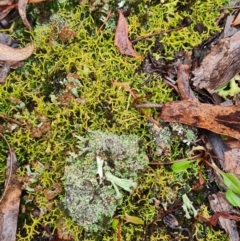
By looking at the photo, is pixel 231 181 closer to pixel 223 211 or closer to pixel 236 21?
pixel 223 211

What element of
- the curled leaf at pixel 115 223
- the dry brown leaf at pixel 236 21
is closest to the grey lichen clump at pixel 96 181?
the curled leaf at pixel 115 223

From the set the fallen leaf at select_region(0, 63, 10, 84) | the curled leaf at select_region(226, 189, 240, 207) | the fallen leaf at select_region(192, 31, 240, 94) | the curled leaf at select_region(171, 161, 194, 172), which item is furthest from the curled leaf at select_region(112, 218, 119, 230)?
the fallen leaf at select_region(0, 63, 10, 84)

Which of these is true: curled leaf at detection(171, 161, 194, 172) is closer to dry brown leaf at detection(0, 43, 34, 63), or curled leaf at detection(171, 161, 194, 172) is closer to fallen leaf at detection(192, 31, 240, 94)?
fallen leaf at detection(192, 31, 240, 94)

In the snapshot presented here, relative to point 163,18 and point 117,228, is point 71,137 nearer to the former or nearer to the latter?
point 117,228

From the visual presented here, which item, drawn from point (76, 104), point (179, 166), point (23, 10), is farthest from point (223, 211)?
Answer: point (23, 10)

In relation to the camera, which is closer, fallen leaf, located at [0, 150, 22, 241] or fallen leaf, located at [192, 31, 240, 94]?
fallen leaf, located at [0, 150, 22, 241]

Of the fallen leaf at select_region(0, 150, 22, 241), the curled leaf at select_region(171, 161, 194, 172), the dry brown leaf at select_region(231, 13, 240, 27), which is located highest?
the dry brown leaf at select_region(231, 13, 240, 27)

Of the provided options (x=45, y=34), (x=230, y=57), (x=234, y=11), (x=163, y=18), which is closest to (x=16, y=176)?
(x=45, y=34)
